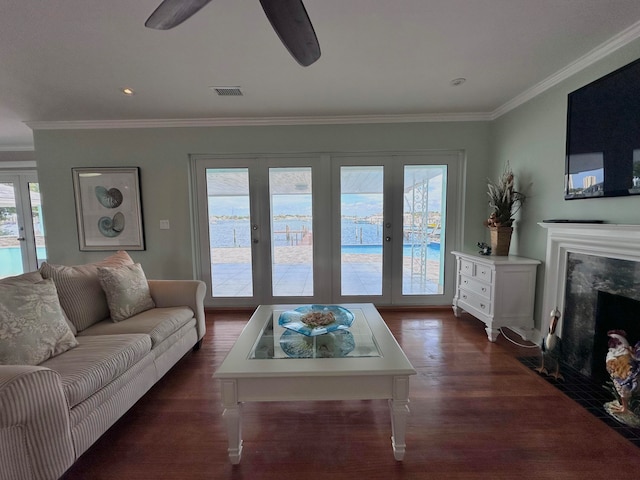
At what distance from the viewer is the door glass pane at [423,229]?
3.43 m

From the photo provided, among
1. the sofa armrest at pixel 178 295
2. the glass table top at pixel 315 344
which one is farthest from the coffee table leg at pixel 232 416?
the sofa armrest at pixel 178 295

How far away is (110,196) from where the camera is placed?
11.2 ft

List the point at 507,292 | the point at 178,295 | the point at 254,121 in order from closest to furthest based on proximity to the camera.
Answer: the point at 178,295 → the point at 507,292 → the point at 254,121

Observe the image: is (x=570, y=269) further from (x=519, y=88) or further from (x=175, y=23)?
(x=175, y=23)

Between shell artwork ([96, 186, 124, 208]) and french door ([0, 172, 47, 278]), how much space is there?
7.34ft

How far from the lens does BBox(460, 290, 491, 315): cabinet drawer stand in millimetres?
2649

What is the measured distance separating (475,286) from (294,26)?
9.05 ft

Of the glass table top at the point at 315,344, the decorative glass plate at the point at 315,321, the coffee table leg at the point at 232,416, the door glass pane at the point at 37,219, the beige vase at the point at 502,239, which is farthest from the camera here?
the door glass pane at the point at 37,219

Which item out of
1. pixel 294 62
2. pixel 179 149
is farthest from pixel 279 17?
pixel 179 149

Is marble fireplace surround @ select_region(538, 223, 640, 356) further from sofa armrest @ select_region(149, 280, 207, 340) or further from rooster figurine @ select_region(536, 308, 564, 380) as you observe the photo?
sofa armrest @ select_region(149, 280, 207, 340)

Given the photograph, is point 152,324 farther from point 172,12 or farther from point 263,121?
point 263,121

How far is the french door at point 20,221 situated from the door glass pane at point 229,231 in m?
3.38

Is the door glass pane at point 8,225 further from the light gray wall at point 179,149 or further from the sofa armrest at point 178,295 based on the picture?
the sofa armrest at point 178,295

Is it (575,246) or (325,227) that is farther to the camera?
(325,227)
